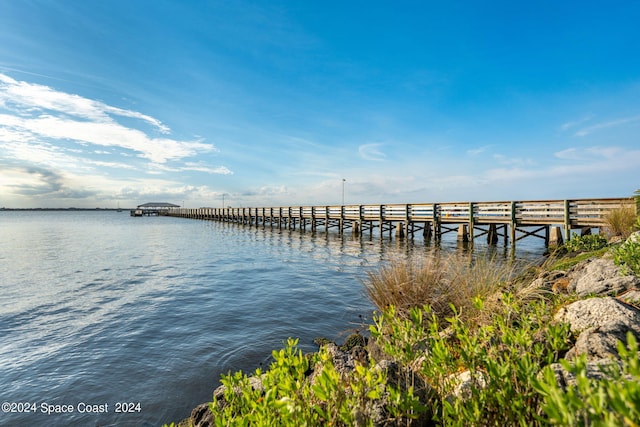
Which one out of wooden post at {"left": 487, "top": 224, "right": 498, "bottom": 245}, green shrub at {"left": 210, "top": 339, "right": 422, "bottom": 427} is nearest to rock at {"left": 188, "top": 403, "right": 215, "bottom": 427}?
green shrub at {"left": 210, "top": 339, "right": 422, "bottom": 427}

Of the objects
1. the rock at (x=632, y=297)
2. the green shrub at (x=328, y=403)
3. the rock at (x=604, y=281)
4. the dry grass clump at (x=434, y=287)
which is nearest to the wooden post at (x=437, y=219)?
the dry grass clump at (x=434, y=287)

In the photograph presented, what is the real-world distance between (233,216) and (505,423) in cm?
5609

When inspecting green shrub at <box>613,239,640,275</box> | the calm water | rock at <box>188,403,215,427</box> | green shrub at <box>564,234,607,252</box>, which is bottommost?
the calm water

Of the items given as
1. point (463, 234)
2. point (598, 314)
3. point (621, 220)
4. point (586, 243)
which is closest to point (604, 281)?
point (598, 314)

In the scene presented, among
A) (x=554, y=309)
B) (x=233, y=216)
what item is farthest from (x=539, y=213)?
(x=233, y=216)

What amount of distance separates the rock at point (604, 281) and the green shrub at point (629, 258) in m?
0.11

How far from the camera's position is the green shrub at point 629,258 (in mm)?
4809

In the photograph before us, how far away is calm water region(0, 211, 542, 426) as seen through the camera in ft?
16.4

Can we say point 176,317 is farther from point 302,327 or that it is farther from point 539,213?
point 539,213

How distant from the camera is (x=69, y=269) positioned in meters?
14.8

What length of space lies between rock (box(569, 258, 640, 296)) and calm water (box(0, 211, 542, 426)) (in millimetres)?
4231

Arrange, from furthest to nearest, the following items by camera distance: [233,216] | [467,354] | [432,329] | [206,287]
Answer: [233,216]
[206,287]
[432,329]
[467,354]

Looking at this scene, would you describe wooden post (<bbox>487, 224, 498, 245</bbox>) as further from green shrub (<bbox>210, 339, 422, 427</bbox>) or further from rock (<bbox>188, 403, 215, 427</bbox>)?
green shrub (<bbox>210, 339, 422, 427</bbox>)

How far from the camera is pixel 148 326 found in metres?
7.69
